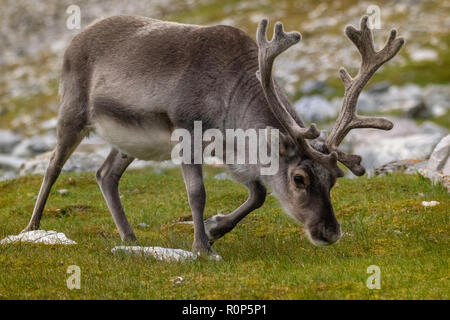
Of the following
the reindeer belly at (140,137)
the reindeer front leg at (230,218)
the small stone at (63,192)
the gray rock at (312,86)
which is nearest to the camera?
the reindeer front leg at (230,218)

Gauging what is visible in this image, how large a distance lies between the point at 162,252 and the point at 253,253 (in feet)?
4.00

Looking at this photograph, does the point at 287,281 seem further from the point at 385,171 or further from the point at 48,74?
the point at 48,74

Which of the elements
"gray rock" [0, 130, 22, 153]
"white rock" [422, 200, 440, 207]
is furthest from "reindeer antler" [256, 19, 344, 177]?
"gray rock" [0, 130, 22, 153]

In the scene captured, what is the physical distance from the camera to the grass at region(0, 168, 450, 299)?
7680mm

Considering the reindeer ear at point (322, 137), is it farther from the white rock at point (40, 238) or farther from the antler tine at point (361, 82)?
the white rock at point (40, 238)

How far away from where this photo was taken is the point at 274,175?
945 cm

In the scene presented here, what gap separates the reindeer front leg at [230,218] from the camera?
10.2 metres

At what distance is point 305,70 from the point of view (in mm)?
44906

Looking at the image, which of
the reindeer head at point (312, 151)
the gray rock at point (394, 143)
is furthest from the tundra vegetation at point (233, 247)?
the gray rock at point (394, 143)

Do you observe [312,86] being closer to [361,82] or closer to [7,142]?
[7,142]

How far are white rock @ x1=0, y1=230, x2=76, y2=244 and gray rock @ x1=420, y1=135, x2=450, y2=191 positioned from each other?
22.0 ft

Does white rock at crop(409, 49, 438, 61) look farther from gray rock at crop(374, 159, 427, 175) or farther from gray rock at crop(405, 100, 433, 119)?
gray rock at crop(374, 159, 427, 175)

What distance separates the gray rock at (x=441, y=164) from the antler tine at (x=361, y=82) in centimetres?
401
